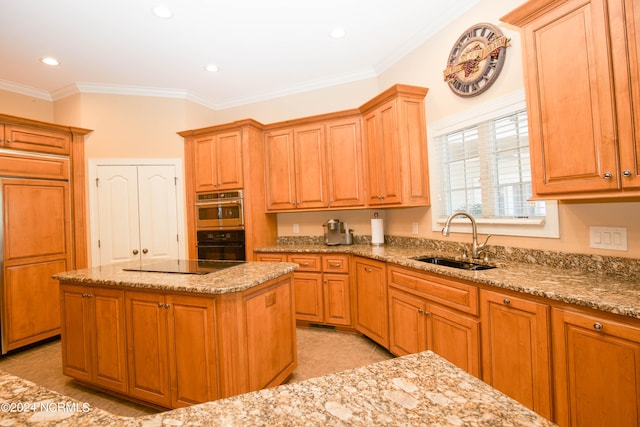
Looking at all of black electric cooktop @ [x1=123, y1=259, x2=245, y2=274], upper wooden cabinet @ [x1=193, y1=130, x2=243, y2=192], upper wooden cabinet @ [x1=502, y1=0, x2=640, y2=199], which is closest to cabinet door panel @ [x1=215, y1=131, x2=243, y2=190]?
upper wooden cabinet @ [x1=193, y1=130, x2=243, y2=192]

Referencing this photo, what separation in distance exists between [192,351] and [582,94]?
2543mm

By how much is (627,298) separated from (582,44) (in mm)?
1207

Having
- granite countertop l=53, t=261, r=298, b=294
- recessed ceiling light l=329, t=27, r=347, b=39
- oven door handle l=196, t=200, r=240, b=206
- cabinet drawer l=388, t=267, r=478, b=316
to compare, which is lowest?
cabinet drawer l=388, t=267, r=478, b=316

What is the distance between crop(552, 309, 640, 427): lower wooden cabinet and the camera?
1150mm

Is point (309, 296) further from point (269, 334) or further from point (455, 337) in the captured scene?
point (455, 337)

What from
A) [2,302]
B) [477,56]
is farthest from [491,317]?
[2,302]

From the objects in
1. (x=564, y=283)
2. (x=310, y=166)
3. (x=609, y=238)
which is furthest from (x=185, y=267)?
(x=609, y=238)

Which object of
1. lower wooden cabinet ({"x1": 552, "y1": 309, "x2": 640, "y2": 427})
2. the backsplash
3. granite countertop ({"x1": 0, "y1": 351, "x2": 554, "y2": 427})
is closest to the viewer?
granite countertop ({"x1": 0, "y1": 351, "x2": 554, "y2": 427})

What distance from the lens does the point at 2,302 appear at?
9.73 ft

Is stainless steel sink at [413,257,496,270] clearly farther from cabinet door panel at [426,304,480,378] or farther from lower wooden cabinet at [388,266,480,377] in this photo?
cabinet door panel at [426,304,480,378]

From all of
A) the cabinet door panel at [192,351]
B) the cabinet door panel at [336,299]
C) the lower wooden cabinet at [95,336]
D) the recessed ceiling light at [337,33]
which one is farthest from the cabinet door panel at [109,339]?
the recessed ceiling light at [337,33]

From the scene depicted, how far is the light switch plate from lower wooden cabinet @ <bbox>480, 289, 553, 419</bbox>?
0.67 m

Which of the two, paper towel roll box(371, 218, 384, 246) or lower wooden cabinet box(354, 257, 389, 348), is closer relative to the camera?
lower wooden cabinet box(354, 257, 389, 348)

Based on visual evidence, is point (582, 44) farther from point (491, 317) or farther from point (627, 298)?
point (491, 317)
